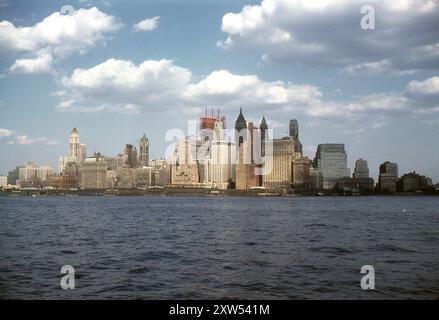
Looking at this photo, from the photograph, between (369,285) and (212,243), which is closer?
(369,285)

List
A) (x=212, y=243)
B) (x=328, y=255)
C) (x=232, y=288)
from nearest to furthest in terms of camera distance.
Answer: (x=232, y=288) < (x=328, y=255) < (x=212, y=243)

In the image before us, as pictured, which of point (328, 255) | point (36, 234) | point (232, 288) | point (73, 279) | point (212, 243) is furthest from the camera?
point (36, 234)

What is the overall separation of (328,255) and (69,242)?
57.1ft

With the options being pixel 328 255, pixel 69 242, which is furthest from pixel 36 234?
pixel 328 255

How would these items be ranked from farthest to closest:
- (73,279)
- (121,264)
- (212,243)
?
1. (212,243)
2. (121,264)
3. (73,279)

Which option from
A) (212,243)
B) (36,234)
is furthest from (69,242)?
(212,243)
